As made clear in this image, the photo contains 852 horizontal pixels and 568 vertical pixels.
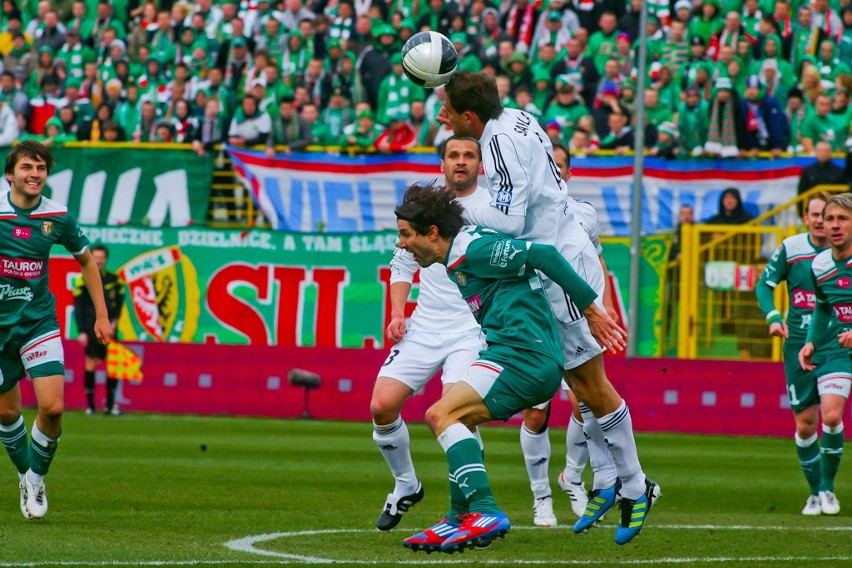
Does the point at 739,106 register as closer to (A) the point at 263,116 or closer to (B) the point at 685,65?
(B) the point at 685,65

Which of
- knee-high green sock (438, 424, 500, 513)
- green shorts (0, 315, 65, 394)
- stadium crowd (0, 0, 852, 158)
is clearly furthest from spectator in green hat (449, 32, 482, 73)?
knee-high green sock (438, 424, 500, 513)

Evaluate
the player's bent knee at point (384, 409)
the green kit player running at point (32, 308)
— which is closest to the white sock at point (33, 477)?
the green kit player running at point (32, 308)

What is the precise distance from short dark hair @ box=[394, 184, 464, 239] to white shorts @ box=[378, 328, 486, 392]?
1924 mm

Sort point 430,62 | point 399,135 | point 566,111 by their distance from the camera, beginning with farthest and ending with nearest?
point 399,135, point 566,111, point 430,62

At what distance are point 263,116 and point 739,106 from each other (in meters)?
7.63

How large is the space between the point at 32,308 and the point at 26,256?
353 mm

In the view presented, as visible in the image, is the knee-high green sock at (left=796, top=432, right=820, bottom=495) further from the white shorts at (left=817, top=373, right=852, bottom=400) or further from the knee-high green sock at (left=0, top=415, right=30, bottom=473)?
the knee-high green sock at (left=0, top=415, right=30, bottom=473)

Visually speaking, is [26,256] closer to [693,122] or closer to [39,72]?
[693,122]

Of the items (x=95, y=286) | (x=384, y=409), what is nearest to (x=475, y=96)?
(x=384, y=409)

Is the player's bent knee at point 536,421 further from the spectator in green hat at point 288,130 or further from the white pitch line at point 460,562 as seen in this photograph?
the spectator in green hat at point 288,130

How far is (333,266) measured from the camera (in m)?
22.8

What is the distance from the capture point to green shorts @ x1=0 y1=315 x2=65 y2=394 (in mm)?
9734

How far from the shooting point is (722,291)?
69.5 ft

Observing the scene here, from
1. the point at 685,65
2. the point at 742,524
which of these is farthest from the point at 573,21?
the point at 742,524
